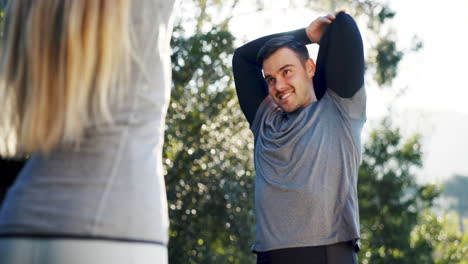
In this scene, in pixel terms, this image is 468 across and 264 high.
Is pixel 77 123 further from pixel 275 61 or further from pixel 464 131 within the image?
pixel 464 131

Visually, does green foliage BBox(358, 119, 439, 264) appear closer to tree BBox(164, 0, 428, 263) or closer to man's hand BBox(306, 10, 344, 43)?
tree BBox(164, 0, 428, 263)

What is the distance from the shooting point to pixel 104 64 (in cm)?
128

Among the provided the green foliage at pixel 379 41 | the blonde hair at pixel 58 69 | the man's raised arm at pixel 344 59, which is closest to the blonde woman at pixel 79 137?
the blonde hair at pixel 58 69

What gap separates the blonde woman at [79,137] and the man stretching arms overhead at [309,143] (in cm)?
104

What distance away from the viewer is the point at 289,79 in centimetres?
269

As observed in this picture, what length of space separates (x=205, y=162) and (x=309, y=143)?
131 inches

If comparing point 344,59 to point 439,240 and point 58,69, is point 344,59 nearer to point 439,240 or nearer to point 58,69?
point 58,69

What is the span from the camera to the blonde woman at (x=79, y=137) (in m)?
1.22

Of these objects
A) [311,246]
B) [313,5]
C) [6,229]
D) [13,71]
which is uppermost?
[313,5]

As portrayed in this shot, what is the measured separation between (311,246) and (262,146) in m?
0.50

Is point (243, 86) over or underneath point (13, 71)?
over

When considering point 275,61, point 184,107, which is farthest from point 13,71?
point 184,107

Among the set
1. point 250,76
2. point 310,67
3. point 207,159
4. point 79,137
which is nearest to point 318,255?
point 310,67

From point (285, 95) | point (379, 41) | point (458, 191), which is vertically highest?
point (379, 41)
